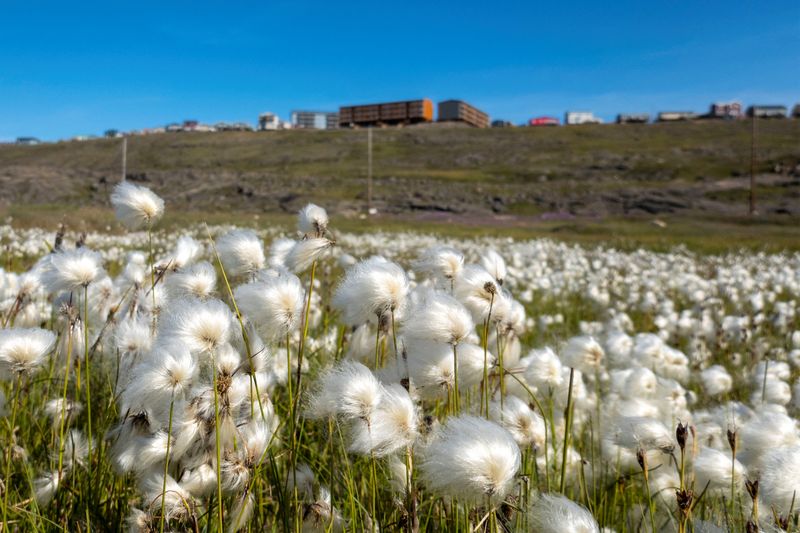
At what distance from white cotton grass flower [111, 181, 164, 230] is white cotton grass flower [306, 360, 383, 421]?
98cm

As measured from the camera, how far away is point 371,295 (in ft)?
5.50

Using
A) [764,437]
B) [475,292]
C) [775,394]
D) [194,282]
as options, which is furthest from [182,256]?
[775,394]

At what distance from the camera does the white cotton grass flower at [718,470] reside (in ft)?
6.34

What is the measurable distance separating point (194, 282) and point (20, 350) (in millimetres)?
550

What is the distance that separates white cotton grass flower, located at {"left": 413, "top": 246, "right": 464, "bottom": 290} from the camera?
2.03m

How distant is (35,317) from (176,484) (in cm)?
221

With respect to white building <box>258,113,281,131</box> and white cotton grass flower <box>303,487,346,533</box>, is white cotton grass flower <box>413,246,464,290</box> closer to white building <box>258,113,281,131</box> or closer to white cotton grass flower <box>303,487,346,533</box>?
white cotton grass flower <box>303,487,346,533</box>

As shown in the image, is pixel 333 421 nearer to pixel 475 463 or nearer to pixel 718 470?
pixel 475 463

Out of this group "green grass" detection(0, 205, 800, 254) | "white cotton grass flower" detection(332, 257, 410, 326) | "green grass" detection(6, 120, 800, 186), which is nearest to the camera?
"white cotton grass flower" detection(332, 257, 410, 326)

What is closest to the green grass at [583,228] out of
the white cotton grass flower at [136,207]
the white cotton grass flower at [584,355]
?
the white cotton grass flower at [136,207]

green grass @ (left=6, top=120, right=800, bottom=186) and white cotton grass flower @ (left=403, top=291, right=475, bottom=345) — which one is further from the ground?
green grass @ (left=6, top=120, right=800, bottom=186)

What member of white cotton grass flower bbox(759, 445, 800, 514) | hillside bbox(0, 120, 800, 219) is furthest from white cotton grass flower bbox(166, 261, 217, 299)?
hillside bbox(0, 120, 800, 219)

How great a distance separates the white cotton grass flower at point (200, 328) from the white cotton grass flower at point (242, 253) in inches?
22.3

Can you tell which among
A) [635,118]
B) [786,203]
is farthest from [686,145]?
[635,118]
